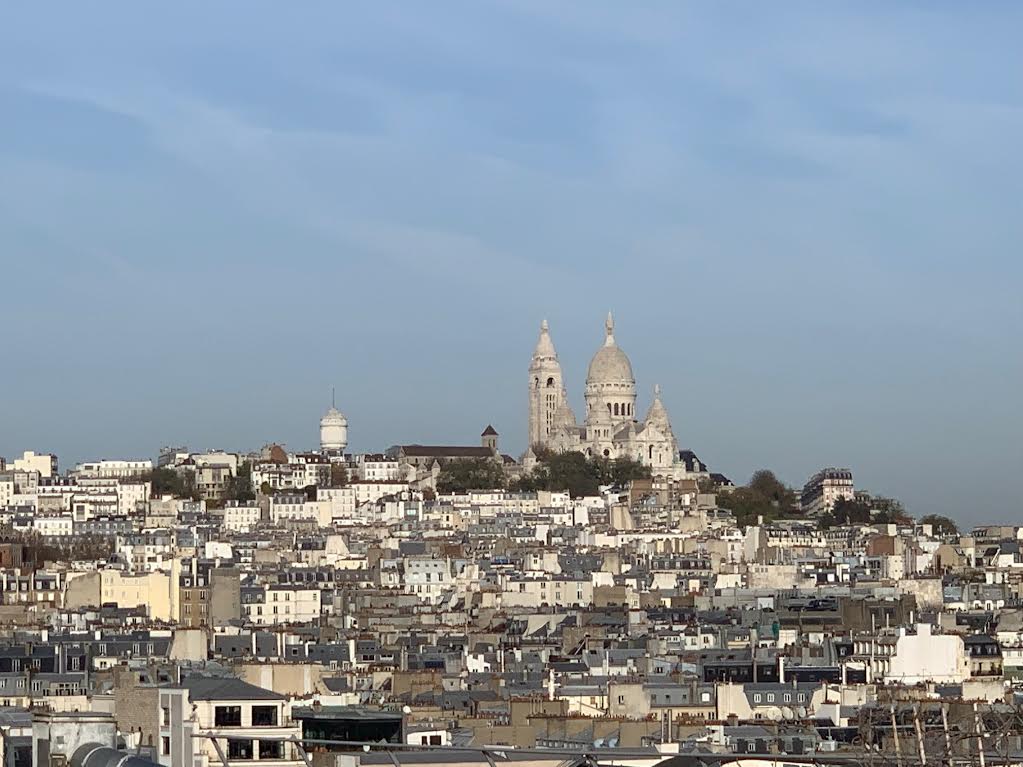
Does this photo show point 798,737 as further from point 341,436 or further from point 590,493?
point 341,436

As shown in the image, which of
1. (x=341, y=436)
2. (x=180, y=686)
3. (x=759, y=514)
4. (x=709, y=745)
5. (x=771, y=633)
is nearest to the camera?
(x=180, y=686)

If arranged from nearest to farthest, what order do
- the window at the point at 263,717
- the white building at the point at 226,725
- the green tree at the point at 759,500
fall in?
the white building at the point at 226,725, the window at the point at 263,717, the green tree at the point at 759,500

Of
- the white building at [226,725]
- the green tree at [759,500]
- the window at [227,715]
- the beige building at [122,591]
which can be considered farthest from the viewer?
the green tree at [759,500]

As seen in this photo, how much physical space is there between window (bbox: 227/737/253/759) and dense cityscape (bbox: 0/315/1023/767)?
50 millimetres

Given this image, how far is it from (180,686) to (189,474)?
123 metres

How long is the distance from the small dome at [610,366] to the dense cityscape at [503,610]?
0.50 ft

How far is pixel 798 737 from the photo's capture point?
31734 millimetres

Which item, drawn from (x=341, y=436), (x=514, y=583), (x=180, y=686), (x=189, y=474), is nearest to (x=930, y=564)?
(x=514, y=583)

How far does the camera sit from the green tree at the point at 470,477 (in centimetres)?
14962

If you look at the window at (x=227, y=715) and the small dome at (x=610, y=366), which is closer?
the window at (x=227, y=715)

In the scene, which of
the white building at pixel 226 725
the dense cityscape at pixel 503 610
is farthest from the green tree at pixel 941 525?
the white building at pixel 226 725

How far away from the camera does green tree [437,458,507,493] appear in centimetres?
14962

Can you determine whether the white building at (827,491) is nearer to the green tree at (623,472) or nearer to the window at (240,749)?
the green tree at (623,472)

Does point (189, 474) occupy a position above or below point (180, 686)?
above
